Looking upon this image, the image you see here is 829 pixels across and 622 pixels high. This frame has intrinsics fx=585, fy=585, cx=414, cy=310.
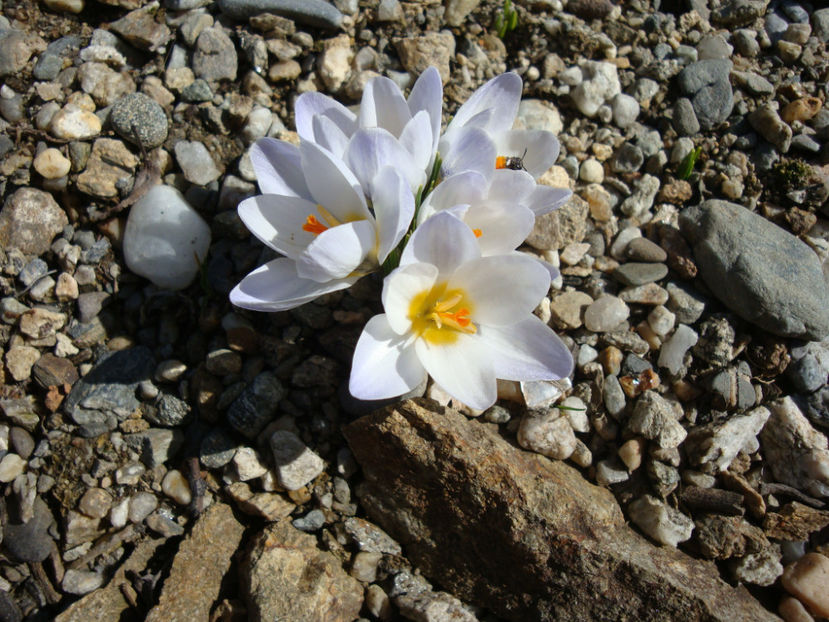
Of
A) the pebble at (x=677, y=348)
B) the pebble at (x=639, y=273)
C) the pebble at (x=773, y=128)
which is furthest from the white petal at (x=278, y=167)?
the pebble at (x=773, y=128)

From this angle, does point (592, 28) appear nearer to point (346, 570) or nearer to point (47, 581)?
point (346, 570)

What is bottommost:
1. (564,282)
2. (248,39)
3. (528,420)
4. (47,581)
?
(47,581)

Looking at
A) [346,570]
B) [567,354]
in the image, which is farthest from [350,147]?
[346,570]

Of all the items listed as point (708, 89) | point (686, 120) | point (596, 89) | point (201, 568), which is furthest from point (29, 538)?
point (708, 89)

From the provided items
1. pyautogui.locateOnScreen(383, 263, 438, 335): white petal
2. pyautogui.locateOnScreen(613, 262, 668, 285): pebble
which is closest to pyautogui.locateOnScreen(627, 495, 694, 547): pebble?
pyautogui.locateOnScreen(613, 262, 668, 285): pebble

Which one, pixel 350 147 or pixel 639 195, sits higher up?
pixel 350 147

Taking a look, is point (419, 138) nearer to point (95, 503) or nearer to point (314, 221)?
point (314, 221)
